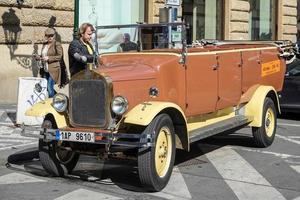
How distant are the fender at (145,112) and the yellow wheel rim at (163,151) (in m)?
0.25

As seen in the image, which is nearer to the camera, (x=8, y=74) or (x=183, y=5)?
(x=8, y=74)

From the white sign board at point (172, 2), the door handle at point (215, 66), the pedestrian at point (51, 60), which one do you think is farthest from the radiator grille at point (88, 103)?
the white sign board at point (172, 2)

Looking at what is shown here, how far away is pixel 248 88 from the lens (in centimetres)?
950

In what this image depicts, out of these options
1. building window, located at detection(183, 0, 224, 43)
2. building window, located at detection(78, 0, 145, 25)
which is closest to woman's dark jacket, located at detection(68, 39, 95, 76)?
building window, located at detection(78, 0, 145, 25)

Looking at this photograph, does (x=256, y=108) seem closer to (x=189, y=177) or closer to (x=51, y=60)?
(x=189, y=177)

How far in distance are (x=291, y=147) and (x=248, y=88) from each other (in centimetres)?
117

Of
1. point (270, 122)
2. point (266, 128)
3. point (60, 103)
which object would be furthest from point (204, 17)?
point (60, 103)

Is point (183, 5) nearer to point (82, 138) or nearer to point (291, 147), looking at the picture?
point (291, 147)

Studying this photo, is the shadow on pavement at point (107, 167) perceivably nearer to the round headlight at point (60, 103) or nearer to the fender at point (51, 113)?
the fender at point (51, 113)

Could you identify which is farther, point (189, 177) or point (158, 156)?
point (189, 177)

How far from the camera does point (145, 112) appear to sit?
6.52 meters

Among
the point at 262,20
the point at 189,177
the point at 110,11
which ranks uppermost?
the point at 262,20

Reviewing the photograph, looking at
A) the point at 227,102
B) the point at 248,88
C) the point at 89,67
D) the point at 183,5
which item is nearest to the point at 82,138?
the point at 89,67

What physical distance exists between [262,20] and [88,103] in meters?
18.8
